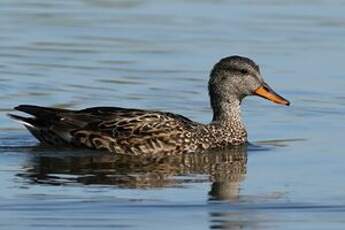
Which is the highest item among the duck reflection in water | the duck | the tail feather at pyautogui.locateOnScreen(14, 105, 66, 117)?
the tail feather at pyautogui.locateOnScreen(14, 105, 66, 117)

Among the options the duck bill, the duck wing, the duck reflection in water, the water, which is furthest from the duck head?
the duck wing

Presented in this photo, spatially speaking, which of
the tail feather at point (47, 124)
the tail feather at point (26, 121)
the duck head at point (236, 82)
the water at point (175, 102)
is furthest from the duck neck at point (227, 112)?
the tail feather at point (26, 121)

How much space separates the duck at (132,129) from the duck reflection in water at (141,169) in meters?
0.13

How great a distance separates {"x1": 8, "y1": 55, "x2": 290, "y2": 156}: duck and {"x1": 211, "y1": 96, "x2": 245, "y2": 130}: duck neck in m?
0.06

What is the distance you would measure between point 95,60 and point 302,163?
22.6ft

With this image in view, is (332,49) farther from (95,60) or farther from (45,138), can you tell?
(45,138)

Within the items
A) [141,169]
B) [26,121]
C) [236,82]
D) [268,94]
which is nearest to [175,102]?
[236,82]

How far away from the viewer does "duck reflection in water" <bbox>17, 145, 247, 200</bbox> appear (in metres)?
16.9

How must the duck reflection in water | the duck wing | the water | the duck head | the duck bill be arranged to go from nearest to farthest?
1. the water
2. the duck reflection in water
3. the duck wing
4. the duck bill
5. the duck head

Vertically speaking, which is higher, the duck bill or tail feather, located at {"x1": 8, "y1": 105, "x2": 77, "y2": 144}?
the duck bill

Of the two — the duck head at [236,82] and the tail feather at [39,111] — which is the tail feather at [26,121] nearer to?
the tail feather at [39,111]

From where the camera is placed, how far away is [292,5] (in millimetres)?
28797

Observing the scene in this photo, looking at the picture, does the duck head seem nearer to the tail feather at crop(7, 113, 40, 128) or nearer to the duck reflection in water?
the duck reflection in water

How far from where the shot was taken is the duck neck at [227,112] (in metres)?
19.7
